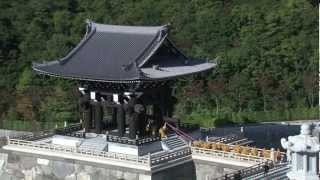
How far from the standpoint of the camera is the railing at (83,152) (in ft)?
96.1

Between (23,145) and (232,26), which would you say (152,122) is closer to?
(23,145)

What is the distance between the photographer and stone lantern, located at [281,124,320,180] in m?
19.2

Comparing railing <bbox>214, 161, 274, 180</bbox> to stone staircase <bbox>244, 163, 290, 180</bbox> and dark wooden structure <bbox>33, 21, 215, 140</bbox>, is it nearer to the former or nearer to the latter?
stone staircase <bbox>244, 163, 290, 180</bbox>

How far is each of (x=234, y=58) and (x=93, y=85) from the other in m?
22.9

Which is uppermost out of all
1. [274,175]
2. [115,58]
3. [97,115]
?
[115,58]

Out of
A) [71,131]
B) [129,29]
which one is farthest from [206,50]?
[71,131]

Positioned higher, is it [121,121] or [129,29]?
[129,29]

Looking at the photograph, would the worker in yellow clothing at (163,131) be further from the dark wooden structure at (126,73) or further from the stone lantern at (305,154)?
the stone lantern at (305,154)

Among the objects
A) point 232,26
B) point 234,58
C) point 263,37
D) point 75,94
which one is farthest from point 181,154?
point 232,26

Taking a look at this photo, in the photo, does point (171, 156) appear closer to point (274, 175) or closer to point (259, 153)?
point (259, 153)

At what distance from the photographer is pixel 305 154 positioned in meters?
19.3

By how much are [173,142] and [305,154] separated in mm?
13104

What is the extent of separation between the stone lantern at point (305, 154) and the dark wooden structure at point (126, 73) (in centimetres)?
1112

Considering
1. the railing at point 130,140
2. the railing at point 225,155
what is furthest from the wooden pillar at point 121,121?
the railing at point 225,155
